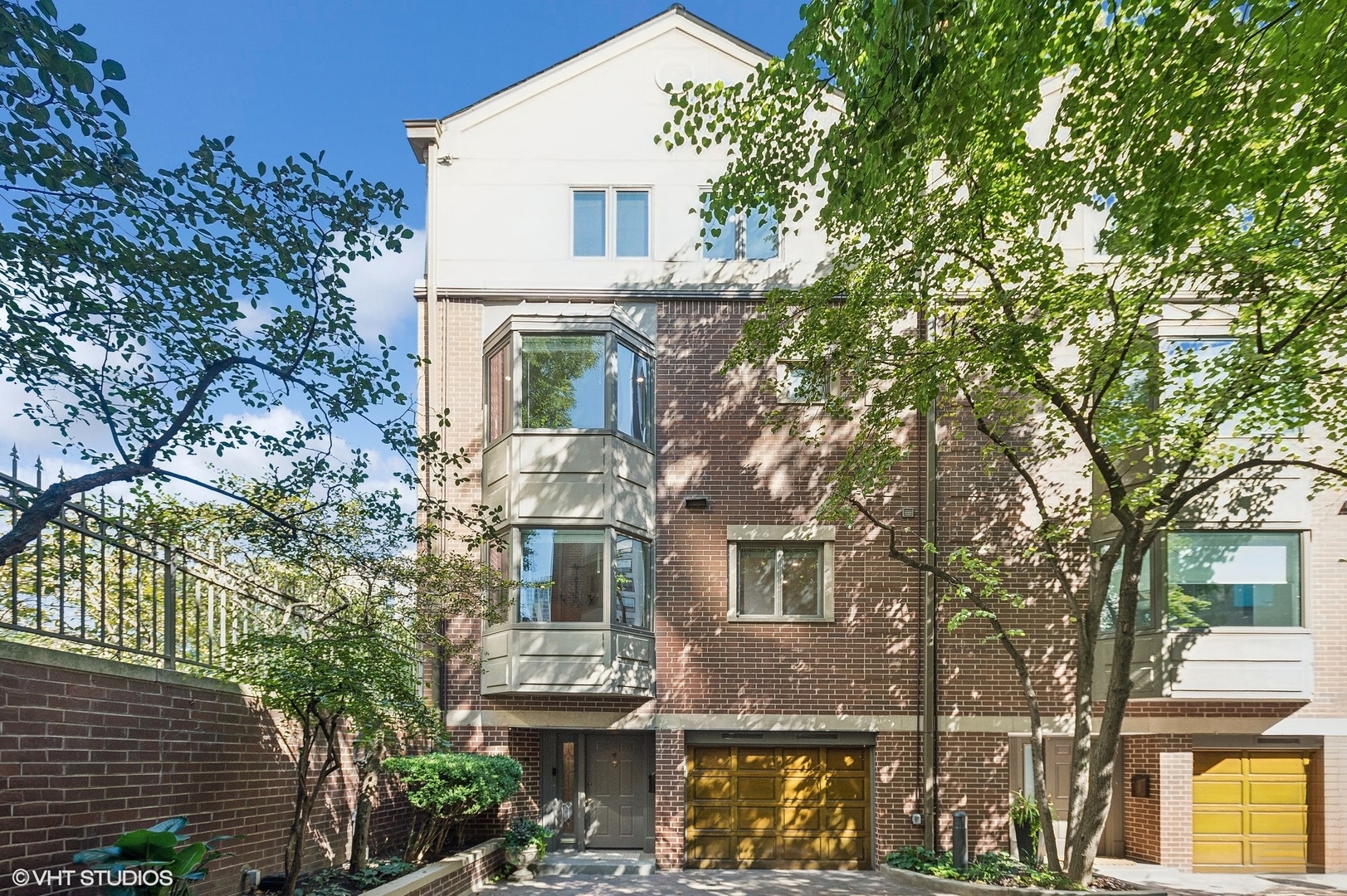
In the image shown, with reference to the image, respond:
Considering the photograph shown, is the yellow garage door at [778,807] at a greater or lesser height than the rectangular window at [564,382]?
lesser

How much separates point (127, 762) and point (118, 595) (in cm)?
135

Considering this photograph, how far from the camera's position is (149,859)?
5344 millimetres

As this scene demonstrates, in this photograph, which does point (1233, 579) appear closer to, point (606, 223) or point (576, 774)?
point (576, 774)

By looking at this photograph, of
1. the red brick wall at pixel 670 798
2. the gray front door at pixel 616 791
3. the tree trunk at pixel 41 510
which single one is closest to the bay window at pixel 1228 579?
the red brick wall at pixel 670 798

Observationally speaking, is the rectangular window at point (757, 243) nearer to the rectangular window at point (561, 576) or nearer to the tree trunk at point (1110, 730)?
the rectangular window at point (561, 576)

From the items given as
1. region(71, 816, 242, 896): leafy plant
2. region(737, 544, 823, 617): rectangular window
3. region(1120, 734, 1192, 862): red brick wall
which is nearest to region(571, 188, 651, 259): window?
region(737, 544, 823, 617): rectangular window

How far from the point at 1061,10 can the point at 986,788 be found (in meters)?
10.9

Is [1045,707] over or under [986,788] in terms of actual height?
over

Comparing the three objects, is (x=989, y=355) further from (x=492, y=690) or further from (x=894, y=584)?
(x=492, y=690)

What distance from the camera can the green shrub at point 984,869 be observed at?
34.3ft

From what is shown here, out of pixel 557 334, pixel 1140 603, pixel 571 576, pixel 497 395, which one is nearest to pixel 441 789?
pixel 571 576

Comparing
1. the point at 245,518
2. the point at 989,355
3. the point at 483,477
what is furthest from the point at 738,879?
the point at 245,518

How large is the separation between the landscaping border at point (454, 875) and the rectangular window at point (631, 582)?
3.48 meters

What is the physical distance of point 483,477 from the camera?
13461 millimetres
